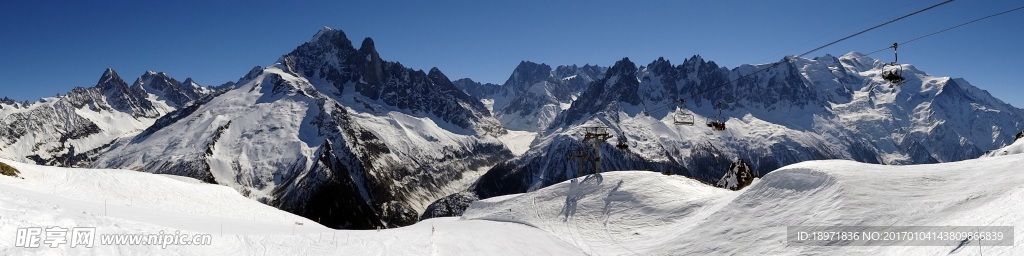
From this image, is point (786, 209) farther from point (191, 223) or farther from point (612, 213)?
point (191, 223)

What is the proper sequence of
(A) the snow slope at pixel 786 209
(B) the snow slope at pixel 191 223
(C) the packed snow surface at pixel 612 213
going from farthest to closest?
(A) the snow slope at pixel 786 209
(C) the packed snow surface at pixel 612 213
(B) the snow slope at pixel 191 223

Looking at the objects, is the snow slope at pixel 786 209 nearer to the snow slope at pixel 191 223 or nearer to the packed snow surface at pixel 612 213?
the packed snow surface at pixel 612 213

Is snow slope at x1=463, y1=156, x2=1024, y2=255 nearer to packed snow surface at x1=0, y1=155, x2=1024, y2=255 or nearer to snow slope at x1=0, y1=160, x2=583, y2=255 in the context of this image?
packed snow surface at x1=0, y1=155, x2=1024, y2=255

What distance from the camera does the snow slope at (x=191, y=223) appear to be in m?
19.7

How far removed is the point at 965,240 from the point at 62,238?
30483 mm

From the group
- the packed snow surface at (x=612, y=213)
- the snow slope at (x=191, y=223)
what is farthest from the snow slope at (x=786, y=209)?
the snow slope at (x=191, y=223)

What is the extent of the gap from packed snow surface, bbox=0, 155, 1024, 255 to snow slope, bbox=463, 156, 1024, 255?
10cm

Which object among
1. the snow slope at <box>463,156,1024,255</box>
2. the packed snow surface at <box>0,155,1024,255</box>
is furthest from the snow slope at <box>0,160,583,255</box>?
the snow slope at <box>463,156,1024,255</box>

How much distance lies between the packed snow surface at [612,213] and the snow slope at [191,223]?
10cm

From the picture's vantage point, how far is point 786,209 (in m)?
30.5

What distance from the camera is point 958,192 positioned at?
26609 millimetres

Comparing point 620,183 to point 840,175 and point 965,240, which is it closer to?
point 840,175

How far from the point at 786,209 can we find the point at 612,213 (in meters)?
13.7

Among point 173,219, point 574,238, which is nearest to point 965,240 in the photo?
point 574,238
